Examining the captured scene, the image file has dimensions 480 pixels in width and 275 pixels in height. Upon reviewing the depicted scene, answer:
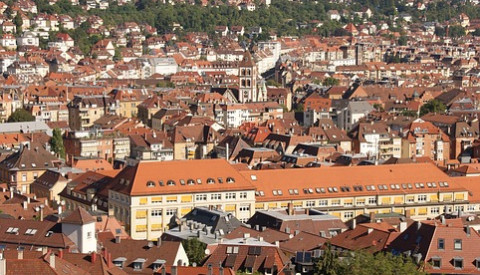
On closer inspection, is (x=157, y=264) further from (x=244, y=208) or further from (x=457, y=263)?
(x=244, y=208)

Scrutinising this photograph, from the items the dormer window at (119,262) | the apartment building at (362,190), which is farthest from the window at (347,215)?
the dormer window at (119,262)

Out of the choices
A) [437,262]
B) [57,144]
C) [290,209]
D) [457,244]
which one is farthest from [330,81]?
[437,262]

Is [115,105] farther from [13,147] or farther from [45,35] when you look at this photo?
[45,35]

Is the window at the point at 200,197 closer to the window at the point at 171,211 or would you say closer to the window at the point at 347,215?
the window at the point at 171,211

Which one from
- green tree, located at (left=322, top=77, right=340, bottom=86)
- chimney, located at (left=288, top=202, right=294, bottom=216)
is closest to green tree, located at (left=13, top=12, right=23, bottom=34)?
green tree, located at (left=322, top=77, right=340, bottom=86)

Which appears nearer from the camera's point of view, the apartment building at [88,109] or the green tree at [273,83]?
the apartment building at [88,109]

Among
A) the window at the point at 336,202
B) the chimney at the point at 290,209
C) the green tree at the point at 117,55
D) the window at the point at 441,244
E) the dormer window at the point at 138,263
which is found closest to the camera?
the window at the point at 441,244

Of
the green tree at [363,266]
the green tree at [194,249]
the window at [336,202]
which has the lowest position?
the window at [336,202]

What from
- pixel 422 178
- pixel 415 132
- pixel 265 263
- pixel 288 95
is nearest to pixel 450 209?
pixel 422 178
